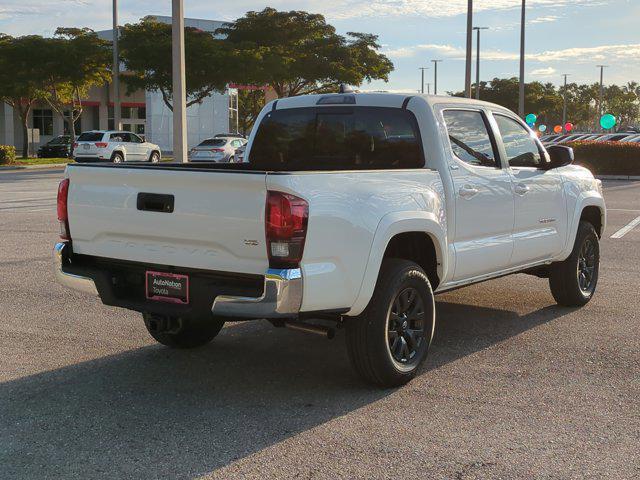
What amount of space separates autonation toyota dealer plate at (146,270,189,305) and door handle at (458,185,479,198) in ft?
7.13

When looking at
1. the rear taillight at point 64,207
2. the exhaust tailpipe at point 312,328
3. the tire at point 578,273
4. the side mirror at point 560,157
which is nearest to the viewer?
the exhaust tailpipe at point 312,328

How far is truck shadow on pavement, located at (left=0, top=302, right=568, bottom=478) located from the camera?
4.07 meters

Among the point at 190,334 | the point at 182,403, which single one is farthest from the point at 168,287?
the point at 190,334

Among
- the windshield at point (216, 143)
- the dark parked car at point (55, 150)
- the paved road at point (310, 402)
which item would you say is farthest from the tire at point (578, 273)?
the dark parked car at point (55, 150)

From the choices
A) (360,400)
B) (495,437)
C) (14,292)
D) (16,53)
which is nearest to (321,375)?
(360,400)

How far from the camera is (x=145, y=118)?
69875 mm

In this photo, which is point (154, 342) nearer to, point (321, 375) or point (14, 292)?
point (321, 375)

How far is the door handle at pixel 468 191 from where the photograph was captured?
5.89 meters

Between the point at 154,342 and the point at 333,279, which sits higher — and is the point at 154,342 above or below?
below

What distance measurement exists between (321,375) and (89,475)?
2.01 metres

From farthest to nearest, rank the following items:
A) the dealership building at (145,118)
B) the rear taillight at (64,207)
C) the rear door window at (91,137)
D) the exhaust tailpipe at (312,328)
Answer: the dealership building at (145,118)
the rear door window at (91,137)
the rear taillight at (64,207)
the exhaust tailpipe at (312,328)

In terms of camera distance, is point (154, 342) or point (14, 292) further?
point (14, 292)

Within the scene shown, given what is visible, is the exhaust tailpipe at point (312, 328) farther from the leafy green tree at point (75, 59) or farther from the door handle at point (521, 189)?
the leafy green tree at point (75, 59)

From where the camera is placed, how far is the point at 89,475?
386 centimetres
